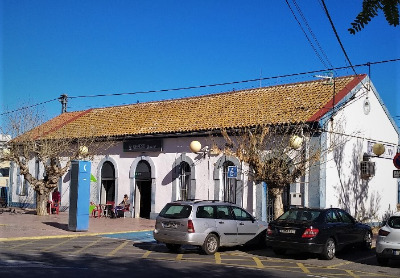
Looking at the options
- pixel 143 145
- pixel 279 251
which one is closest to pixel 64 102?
pixel 143 145

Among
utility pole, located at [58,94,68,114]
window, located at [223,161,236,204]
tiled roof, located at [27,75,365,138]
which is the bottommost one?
window, located at [223,161,236,204]

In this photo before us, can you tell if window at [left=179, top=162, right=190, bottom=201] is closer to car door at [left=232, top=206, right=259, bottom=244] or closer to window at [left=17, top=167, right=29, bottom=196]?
car door at [left=232, top=206, right=259, bottom=244]

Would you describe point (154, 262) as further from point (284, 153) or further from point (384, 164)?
point (384, 164)

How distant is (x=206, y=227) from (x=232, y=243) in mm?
1306

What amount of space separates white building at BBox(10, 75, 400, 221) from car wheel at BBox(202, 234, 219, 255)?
18.1 ft

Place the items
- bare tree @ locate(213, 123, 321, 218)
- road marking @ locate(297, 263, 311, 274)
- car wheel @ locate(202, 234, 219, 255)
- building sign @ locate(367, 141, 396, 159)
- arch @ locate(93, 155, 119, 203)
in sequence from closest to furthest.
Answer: road marking @ locate(297, 263, 311, 274) < car wheel @ locate(202, 234, 219, 255) < bare tree @ locate(213, 123, 321, 218) < building sign @ locate(367, 141, 396, 159) < arch @ locate(93, 155, 119, 203)

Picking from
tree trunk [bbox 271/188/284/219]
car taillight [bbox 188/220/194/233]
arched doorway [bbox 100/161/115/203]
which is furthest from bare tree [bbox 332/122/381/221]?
arched doorway [bbox 100/161/115/203]

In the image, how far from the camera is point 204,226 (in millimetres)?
14055

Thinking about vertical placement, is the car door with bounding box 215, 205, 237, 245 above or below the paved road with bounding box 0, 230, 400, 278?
above

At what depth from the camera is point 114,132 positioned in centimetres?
2781

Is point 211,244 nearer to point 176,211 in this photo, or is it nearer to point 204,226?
point 204,226

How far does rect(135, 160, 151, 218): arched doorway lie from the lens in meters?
25.9

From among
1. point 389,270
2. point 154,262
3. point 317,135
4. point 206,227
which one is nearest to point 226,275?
point 154,262

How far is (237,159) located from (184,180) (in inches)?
151
